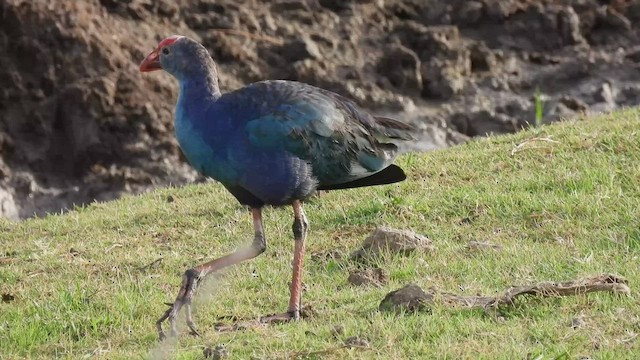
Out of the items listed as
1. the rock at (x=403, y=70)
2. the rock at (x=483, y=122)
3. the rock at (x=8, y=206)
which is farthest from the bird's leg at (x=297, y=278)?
the rock at (x=403, y=70)

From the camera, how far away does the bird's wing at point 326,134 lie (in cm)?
621

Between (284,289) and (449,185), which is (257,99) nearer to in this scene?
(284,289)

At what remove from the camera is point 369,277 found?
696 cm

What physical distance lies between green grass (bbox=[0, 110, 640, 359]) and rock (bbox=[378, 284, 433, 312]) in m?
0.09

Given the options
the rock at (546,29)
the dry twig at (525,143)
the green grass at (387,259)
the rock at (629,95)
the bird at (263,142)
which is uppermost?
the bird at (263,142)

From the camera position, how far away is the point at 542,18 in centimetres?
1348

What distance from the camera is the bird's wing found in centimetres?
621

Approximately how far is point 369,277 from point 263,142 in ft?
4.00

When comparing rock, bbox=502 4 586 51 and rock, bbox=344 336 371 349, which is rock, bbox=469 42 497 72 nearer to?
rock, bbox=502 4 586 51

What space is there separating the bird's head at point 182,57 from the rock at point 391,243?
159 cm

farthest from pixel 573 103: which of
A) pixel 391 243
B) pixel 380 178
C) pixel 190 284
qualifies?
pixel 190 284

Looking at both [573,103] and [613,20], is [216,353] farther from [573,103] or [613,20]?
[613,20]

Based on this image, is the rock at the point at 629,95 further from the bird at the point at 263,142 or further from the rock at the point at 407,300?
the rock at the point at 407,300

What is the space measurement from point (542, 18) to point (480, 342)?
845cm
